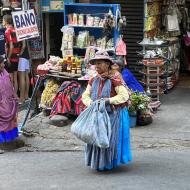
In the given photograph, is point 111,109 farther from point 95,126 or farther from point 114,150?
point 114,150

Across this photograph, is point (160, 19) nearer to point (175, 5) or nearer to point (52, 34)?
point (175, 5)

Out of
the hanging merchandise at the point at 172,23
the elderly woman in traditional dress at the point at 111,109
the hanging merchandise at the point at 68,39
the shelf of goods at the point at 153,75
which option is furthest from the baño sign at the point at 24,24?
the elderly woman in traditional dress at the point at 111,109

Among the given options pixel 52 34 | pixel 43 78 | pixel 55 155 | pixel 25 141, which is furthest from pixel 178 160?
pixel 52 34

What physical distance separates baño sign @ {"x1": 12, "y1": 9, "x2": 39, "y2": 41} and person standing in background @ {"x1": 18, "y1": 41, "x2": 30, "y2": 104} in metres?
1.07

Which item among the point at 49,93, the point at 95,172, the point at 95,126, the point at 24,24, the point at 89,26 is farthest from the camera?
the point at 89,26

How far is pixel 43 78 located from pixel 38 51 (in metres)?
2.66

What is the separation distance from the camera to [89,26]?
408 inches

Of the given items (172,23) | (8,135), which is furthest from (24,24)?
(172,23)

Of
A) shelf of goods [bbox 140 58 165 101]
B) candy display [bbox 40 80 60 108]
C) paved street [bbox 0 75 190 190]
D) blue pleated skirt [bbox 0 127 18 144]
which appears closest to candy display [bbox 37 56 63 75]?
candy display [bbox 40 80 60 108]

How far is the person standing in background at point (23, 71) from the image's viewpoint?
37.3 ft

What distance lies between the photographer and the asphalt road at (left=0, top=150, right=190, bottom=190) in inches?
247

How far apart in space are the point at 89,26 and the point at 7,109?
10.1 ft

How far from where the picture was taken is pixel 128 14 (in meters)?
11.5

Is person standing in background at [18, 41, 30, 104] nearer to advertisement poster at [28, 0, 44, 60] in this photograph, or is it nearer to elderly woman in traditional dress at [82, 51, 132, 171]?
advertisement poster at [28, 0, 44, 60]
